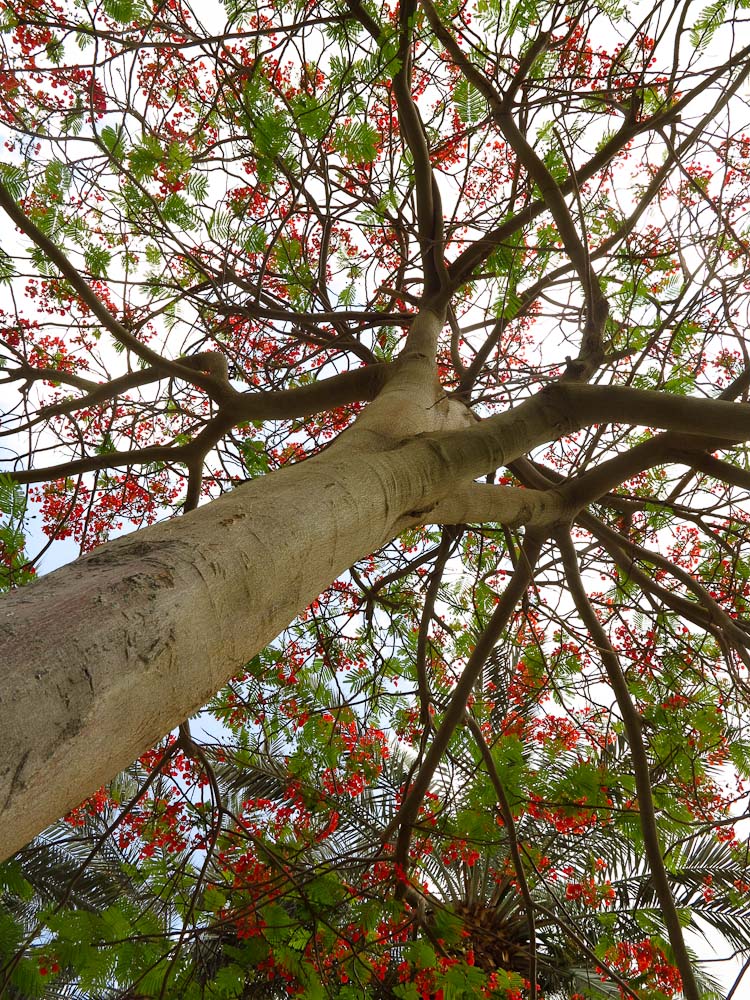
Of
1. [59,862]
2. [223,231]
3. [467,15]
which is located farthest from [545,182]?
[59,862]

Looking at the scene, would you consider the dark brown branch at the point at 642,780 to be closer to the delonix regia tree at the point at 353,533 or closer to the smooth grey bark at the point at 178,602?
the delonix regia tree at the point at 353,533

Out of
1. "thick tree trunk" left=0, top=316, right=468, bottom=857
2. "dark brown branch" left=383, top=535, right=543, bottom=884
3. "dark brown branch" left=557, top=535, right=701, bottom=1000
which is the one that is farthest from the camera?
"dark brown branch" left=383, top=535, right=543, bottom=884

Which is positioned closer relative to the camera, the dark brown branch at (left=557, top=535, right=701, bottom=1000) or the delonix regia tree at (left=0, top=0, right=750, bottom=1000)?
the delonix regia tree at (left=0, top=0, right=750, bottom=1000)

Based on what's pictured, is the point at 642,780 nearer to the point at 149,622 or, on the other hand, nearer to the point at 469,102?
the point at 149,622

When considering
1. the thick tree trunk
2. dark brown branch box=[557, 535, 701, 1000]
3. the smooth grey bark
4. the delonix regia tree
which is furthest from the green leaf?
the thick tree trunk

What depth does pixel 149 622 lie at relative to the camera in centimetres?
92

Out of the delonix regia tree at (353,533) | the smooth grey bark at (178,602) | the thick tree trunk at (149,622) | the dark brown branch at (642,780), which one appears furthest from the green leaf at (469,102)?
the thick tree trunk at (149,622)

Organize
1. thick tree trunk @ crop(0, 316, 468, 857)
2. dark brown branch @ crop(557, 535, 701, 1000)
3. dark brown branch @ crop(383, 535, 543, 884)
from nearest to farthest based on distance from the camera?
thick tree trunk @ crop(0, 316, 468, 857) < dark brown branch @ crop(557, 535, 701, 1000) < dark brown branch @ crop(383, 535, 543, 884)

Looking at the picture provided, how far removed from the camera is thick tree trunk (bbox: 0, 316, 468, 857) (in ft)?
2.40

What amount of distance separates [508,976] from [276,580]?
6.77 ft

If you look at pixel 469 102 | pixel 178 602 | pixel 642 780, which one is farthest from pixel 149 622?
pixel 469 102

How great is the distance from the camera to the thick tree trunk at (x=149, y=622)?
73cm

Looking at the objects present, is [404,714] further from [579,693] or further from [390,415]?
[390,415]

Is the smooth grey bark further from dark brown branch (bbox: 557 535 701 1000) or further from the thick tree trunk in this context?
dark brown branch (bbox: 557 535 701 1000)
